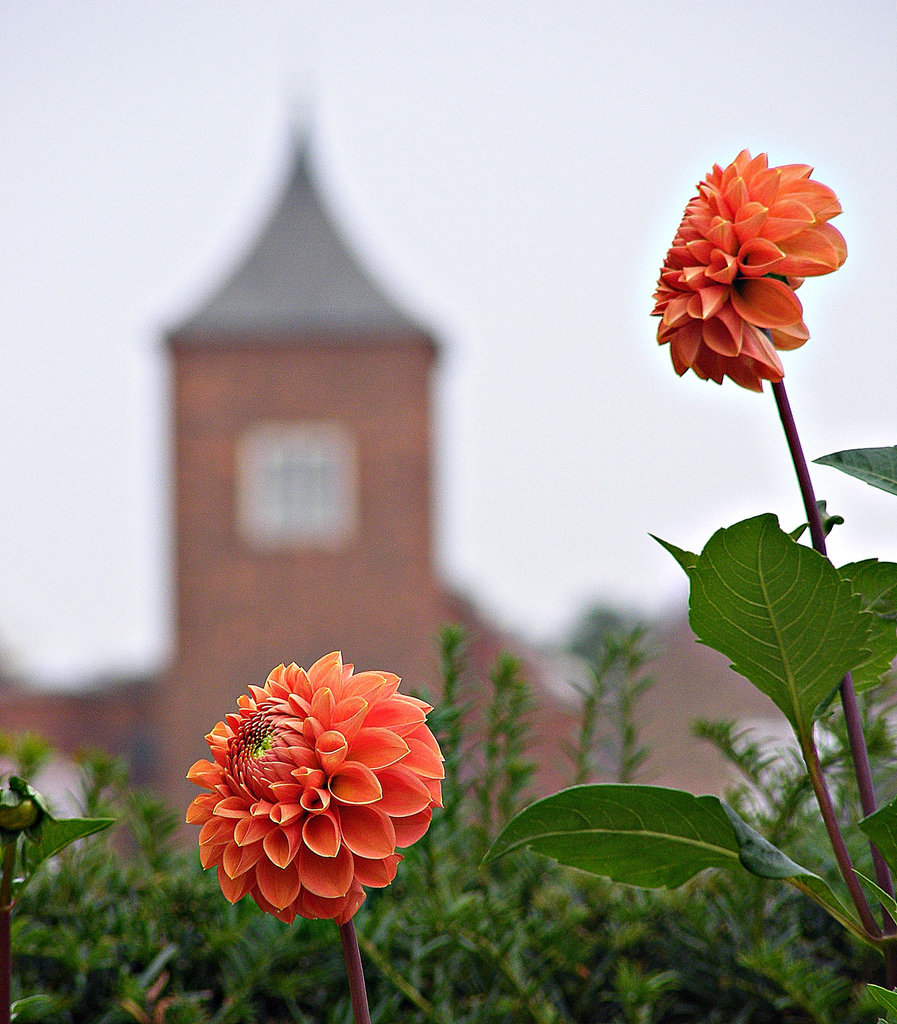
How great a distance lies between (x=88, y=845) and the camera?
2.69 feet

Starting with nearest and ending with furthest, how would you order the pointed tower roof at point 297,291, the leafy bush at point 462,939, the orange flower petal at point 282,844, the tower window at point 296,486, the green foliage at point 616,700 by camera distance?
1. the orange flower petal at point 282,844
2. the leafy bush at point 462,939
3. the green foliage at point 616,700
4. the pointed tower roof at point 297,291
5. the tower window at point 296,486

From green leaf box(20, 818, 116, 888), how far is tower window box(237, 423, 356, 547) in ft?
50.3

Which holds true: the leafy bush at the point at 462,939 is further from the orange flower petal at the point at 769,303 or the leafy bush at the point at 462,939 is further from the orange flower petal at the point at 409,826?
the orange flower petal at the point at 769,303

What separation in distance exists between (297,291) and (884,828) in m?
16.0

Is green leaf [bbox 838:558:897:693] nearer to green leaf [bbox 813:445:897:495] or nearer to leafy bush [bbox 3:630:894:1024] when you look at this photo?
green leaf [bbox 813:445:897:495]

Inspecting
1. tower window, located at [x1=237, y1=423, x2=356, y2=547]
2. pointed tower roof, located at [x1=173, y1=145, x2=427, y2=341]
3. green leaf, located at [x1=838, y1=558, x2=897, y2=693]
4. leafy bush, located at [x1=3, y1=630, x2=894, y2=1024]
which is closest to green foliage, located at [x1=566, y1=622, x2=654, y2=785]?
leafy bush, located at [x1=3, y1=630, x2=894, y2=1024]

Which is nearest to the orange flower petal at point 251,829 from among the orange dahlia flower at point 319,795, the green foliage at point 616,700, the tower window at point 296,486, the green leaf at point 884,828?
the orange dahlia flower at point 319,795

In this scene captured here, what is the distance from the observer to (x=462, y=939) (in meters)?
0.67

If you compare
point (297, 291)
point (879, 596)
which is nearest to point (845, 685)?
point (879, 596)

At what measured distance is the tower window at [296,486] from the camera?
15.8 metres

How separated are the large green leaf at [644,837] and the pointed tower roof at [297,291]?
15.2 m

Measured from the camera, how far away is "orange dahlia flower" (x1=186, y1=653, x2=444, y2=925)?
406 mm

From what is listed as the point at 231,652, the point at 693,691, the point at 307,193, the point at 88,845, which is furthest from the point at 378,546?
the point at 88,845

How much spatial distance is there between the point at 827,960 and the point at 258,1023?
0.40m
